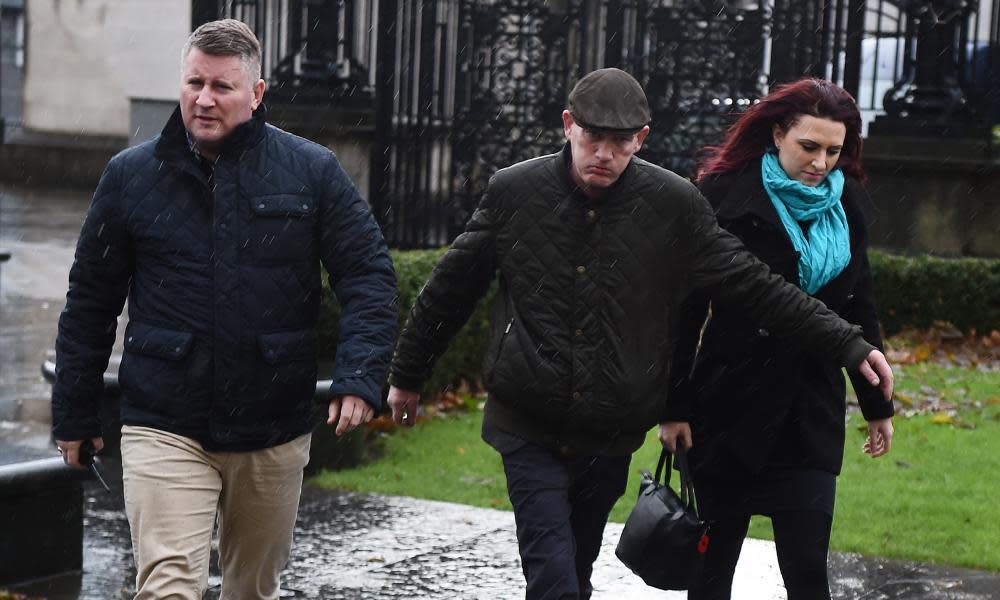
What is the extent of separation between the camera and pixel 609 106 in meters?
4.19

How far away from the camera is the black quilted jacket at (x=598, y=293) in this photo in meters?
4.26

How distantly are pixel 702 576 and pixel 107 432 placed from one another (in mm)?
4353

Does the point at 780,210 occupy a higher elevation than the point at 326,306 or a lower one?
higher

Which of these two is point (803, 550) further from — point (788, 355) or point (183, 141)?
point (183, 141)

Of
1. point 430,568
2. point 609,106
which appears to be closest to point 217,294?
point 609,106

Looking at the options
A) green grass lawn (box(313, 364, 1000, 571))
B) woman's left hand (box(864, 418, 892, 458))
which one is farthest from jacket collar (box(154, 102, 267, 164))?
green grass lawn (box(313, 364, 1000, 571))

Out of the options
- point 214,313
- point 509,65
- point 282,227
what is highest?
point 509,65

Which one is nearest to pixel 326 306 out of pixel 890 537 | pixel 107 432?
pixel 107 432

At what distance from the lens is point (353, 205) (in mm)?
4359

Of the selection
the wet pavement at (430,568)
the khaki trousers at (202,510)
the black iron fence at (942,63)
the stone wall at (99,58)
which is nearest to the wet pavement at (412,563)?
the wet pavement at (430,568)

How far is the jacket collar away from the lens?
4.21 meters

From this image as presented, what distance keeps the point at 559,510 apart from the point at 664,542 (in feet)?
0.99

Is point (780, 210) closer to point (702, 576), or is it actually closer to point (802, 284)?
point (802, 284)

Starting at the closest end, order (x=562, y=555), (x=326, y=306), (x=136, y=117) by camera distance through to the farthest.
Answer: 1. (x=562, y=555)
2. (x=326, y=306)
3. (x=136, y=117)
